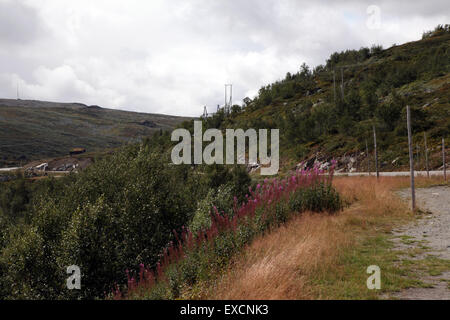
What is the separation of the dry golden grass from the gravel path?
690 millimetres

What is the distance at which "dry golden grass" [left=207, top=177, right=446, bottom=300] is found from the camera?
518 cm

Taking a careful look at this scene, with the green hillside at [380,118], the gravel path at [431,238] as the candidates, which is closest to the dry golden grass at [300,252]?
the gravel path at [431,238]

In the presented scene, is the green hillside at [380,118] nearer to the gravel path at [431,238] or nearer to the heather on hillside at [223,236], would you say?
the gravel path at [431,238]

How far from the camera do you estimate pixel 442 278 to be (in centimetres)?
579

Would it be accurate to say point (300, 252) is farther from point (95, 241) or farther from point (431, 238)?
point (95, 241)

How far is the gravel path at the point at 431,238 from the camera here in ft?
17.1

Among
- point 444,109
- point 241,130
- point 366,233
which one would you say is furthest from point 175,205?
point 241,130

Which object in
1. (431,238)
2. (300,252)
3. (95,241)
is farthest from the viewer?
(95,241)

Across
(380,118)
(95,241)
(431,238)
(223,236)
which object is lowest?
(95,241)

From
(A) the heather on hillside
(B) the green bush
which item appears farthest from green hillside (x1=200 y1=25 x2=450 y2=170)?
(B) the green bush

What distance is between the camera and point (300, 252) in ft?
21.8

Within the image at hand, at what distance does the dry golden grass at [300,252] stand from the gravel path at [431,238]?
69cm

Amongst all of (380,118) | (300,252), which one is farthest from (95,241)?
(380,118)

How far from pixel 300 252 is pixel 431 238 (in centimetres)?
416
